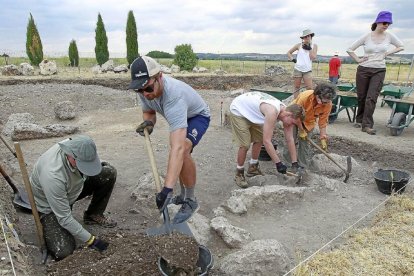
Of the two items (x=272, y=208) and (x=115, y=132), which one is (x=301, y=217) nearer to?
(x=272, y=208)

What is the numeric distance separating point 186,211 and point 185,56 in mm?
21401

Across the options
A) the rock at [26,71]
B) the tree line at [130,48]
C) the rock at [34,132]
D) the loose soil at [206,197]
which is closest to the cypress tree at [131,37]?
the tree line at [130,48]

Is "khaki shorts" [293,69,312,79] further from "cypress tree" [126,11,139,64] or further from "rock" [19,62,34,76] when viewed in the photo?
"cypress tree" [126,11,139,64]

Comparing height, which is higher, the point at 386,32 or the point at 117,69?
the point at 386,32

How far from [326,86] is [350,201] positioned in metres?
1.36

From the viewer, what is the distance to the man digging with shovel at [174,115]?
2.83 m

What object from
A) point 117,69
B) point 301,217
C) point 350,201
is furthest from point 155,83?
point 117,69

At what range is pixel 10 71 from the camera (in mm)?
17703

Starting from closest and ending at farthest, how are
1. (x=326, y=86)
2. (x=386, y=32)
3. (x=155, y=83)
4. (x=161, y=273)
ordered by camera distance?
(x=161, y=273) → (x=155, y=83) → (x=326, y=86) → (x=386, y=32)

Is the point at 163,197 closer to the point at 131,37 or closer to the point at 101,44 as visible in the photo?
the point at 131,37

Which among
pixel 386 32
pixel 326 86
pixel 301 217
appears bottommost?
pixel 301 217

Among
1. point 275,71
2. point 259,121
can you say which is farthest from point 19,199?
point 275,71

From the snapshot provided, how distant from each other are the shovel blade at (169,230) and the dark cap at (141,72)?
1.09 meters

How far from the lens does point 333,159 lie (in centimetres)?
511
